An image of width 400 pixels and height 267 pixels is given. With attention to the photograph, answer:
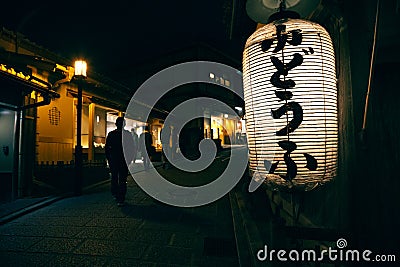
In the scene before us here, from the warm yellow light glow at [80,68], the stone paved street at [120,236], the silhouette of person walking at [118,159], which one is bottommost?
the stone paved street at [120,236]

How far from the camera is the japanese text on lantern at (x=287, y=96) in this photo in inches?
100.0

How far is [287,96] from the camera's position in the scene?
8.46 ft

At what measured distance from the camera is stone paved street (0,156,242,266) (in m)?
4.23

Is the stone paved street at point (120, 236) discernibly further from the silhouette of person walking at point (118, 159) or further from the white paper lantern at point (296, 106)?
the white paper lantern at point (296, 106)

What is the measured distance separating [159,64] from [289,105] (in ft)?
91.5

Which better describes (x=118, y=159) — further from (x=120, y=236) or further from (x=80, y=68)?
(x=80, y=68)

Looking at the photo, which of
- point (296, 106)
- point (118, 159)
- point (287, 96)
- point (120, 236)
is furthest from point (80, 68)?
point (296, 106)

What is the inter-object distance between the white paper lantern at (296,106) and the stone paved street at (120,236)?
2.52m

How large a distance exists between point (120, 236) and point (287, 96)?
4.80 metres

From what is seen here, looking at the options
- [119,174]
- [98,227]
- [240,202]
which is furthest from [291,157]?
[119,174]

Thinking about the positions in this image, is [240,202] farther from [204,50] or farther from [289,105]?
[204,50]

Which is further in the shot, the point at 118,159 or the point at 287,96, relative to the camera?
the point at 118,159

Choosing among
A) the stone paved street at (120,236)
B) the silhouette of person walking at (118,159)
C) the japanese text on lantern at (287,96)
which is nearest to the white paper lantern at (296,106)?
the japanese text on lantern at (287,96)

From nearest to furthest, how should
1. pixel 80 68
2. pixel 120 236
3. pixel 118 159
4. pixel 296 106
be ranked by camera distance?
1. pixel 296 106
2. pixel 120 236
3. pixel 118 159
4. pixel 80 68
